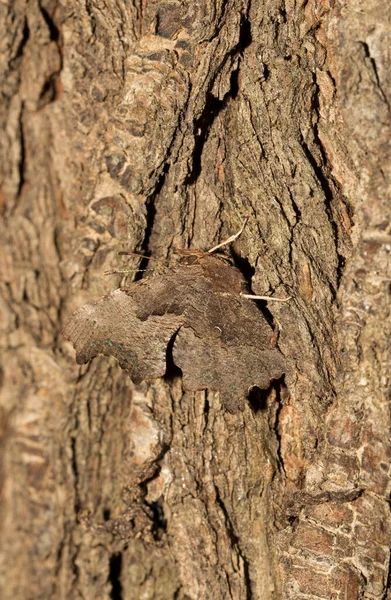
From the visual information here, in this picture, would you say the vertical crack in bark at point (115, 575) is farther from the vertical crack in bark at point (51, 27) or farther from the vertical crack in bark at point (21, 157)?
the vertical crack in bark at point (51, 27)

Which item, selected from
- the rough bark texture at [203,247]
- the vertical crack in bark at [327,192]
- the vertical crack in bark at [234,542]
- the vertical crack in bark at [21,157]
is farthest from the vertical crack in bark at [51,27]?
the vertical crack in bark at [234,542]

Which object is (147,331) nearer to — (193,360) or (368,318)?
(193,360)

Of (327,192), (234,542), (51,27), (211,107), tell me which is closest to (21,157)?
(51,27)

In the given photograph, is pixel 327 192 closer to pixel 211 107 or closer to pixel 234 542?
pixel 211 107

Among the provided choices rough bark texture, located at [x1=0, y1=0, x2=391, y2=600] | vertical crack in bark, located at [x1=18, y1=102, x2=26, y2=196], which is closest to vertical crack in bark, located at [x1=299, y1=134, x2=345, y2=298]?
rough bark texture, located at [x1=0, y1=0, x2=391, y2=600]

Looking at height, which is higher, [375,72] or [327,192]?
[375,72]

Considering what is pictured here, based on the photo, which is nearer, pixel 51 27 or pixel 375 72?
pixel 375 72

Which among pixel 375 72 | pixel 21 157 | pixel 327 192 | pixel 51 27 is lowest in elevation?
pixel 327 192

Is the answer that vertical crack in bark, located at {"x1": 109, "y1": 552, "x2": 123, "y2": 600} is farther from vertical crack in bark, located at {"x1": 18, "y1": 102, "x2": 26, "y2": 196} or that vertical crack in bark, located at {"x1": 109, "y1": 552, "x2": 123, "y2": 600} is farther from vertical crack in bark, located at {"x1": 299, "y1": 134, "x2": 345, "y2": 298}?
vertical crack in bark, located at {"x1": 18, "y1": 102, "x2": 26, "y2": 196}
